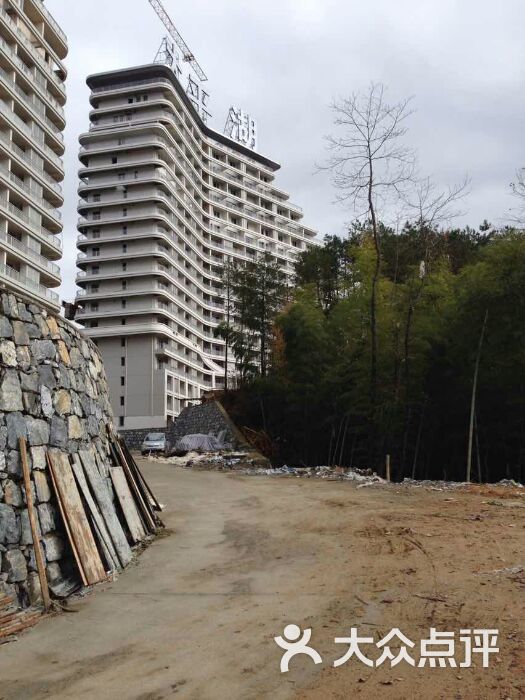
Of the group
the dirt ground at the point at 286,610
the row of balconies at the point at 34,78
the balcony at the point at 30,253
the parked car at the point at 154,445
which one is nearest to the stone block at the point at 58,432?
the dirt ground at the point at 286,610

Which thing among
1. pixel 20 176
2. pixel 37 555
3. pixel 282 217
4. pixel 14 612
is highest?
pixel 282 217

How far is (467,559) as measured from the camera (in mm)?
5926

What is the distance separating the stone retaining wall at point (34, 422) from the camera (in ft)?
16.5

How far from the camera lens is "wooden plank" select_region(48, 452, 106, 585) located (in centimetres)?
563

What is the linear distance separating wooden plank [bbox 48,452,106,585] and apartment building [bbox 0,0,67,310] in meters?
25.6

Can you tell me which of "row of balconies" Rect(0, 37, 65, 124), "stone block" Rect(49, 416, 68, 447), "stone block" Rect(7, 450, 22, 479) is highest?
"row of balconies" Rect(0, 37, 65, 124)

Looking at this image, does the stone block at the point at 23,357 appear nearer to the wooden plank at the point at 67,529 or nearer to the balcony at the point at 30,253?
the wooden plank at the point at 67,529

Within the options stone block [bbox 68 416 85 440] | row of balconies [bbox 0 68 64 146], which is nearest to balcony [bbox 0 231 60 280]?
row of balconies [bbox 0 68 64 146]

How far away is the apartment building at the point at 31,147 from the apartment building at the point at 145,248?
41.8 ft

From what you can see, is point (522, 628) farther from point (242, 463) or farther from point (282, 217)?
point (282, 217)

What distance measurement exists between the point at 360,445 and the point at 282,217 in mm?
57254

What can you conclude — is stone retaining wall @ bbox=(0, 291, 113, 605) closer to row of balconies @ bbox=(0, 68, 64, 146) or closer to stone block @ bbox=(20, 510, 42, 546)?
stone block @ bbox=(20, 510, 42, 546)

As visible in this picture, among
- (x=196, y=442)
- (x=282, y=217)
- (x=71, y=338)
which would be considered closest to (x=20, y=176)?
(x=196, y=442)

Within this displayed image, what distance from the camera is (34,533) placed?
5.14m
